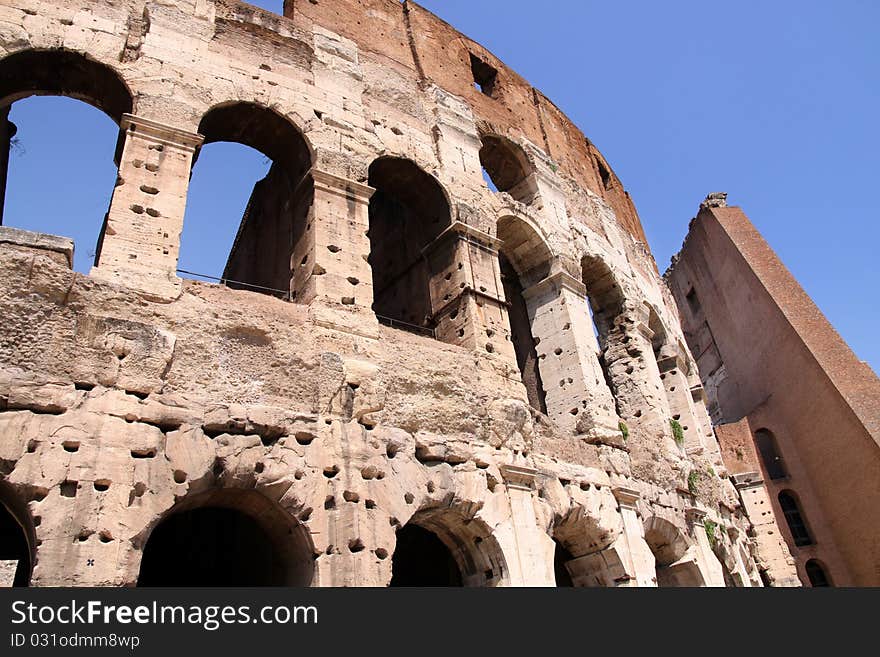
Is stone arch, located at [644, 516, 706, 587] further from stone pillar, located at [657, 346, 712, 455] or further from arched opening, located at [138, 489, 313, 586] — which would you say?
arched opening, located at [138, 489, 313, 586]

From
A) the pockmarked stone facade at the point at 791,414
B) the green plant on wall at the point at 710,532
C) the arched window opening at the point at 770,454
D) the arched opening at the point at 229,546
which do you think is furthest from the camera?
the arched window opening at the point at 770,454

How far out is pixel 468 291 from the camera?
26.0 feet

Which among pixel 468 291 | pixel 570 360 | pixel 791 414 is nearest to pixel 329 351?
pixel 468 291

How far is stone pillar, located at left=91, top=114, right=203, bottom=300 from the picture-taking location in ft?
18.4

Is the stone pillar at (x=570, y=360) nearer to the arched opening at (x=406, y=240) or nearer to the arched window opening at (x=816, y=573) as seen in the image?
the arched opening at (x=406, y=240)

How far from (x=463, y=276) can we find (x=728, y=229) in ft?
53.2

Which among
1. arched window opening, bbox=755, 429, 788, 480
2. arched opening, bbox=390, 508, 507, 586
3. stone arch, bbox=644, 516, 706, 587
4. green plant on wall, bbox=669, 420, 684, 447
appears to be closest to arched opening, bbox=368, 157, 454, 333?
arched opening, bbox=390, 508, 507, 586

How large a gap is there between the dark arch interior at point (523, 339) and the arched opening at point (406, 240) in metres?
1.56

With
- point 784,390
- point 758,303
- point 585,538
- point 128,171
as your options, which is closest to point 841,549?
point 784,390

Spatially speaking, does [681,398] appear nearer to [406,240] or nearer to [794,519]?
[406,240]

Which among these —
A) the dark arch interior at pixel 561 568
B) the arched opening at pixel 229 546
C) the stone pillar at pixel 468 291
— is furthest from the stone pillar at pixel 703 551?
the arched opening at pixel 229 546

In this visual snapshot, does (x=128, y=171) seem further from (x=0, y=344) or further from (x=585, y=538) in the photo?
(x=585, y=538)

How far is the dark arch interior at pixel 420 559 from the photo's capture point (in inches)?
311
